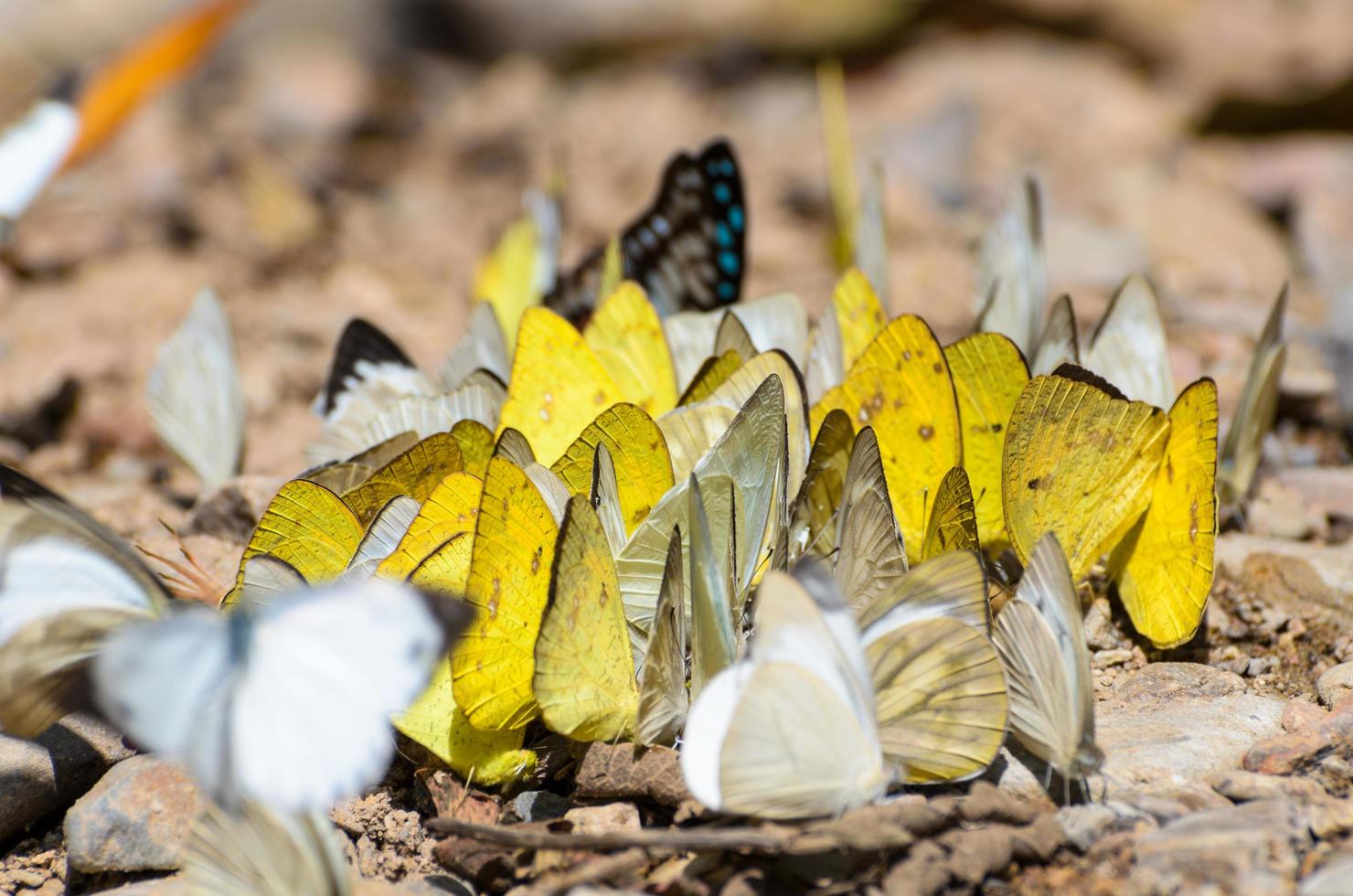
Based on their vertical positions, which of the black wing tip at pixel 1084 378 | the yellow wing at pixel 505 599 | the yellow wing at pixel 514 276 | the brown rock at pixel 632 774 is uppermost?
Result: the yellow wing at pixel 514 276

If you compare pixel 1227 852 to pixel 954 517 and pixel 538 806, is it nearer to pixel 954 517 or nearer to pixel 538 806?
pixel 954 517

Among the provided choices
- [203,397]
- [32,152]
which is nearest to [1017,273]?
[203,397]

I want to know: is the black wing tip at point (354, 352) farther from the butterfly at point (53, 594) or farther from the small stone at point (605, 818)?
the small stone at point (605, 818)

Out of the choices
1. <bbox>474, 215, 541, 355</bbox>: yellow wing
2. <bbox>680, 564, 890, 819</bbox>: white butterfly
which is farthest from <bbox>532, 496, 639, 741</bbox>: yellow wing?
<bbox>474, 215, 541, 355</bbox>: yellow wing

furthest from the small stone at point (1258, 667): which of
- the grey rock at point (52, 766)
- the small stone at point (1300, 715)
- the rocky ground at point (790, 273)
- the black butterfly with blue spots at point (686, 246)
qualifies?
the grey rock at point (52, 766)

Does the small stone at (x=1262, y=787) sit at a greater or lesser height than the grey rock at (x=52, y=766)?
lesser
